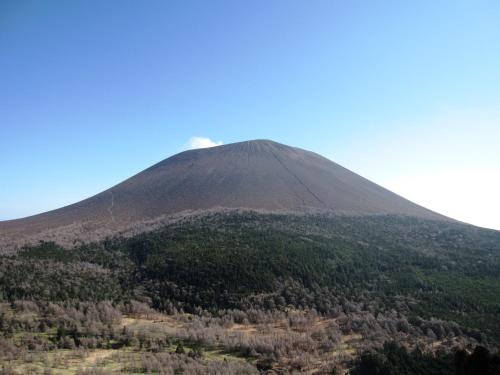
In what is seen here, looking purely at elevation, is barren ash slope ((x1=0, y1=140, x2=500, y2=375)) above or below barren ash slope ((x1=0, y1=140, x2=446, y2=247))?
below

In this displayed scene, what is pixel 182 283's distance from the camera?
40.1 metres

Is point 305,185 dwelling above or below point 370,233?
above

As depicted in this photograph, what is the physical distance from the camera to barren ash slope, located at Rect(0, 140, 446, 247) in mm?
77812

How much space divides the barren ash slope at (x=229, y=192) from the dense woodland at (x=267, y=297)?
16.7m

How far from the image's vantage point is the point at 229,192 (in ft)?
281

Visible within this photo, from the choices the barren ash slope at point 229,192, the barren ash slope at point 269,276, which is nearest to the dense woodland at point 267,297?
the barren ash slope at point 269,276

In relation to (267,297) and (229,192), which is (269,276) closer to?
(267,297)

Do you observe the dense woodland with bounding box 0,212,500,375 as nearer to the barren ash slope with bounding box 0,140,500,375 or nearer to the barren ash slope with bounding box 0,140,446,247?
the barren ash slope with bounding box 0,140,500,375

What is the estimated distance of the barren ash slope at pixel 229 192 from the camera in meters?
77.8

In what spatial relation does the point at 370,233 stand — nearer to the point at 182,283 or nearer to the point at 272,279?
the point at 272,279

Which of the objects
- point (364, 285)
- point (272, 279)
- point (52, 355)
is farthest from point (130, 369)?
point (364, 285)

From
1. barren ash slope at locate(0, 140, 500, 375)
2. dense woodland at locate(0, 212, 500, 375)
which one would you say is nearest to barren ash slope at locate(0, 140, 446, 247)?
barren ash slope at locate(0, 140, 500, 375)

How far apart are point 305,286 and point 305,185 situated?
54304 millimetres

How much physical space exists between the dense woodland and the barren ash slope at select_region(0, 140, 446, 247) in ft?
54.9
